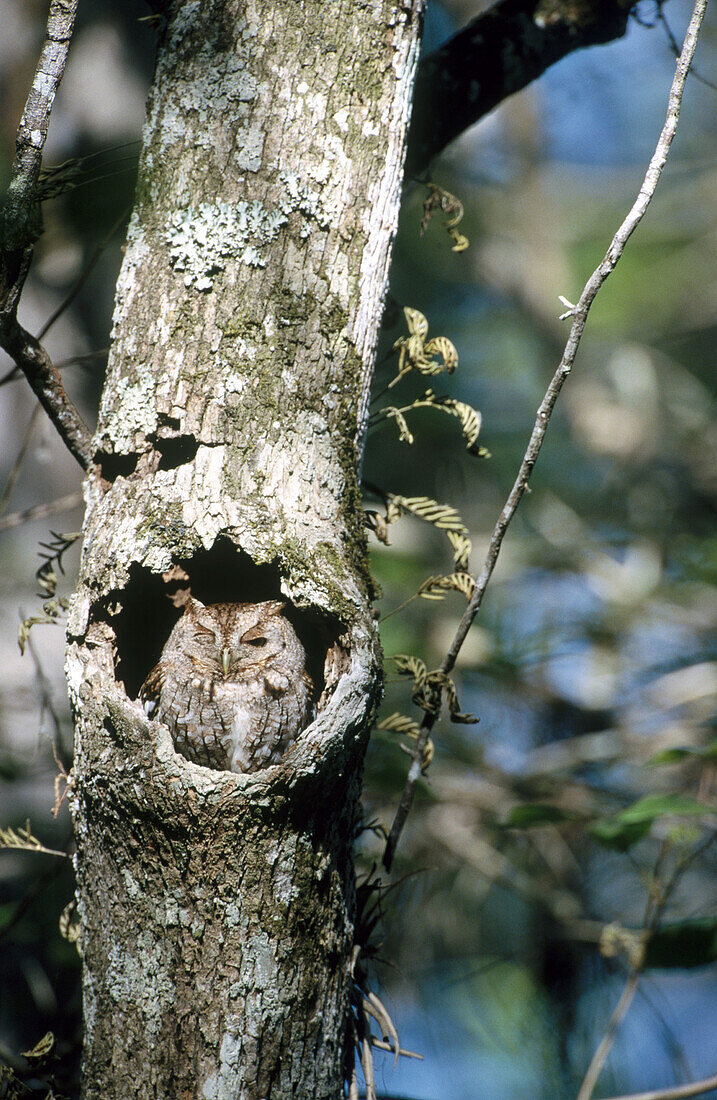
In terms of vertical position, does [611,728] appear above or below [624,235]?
below

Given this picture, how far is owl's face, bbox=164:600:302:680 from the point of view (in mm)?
1442

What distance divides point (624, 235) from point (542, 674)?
2988 mm

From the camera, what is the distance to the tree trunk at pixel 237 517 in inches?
41.8

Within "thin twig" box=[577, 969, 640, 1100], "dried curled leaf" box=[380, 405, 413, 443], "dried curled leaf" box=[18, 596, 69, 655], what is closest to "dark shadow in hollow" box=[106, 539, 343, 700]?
"dried curled leaf" box=[18, 596, 69, 655]

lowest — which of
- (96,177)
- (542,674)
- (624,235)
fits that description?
(542,674)

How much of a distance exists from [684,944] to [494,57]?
2.52 metres

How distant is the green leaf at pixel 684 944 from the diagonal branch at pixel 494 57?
2.21 m

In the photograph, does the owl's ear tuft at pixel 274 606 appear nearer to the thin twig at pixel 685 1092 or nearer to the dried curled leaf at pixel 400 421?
the dried curled leaf at pixel 400 421

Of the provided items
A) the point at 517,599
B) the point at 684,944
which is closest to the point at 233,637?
the point at 684,944

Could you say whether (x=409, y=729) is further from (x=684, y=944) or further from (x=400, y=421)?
(x=684, y=944)

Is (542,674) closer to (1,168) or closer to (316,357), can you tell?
(316,357)

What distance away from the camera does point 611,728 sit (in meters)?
3.88

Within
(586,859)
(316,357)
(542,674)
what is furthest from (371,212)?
(586,859)

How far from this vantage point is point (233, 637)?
157 cm
